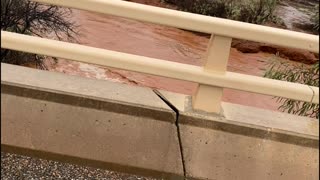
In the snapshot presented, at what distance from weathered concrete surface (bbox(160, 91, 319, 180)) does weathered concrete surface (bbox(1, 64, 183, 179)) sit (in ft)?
0.39

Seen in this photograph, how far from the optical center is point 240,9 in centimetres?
1588

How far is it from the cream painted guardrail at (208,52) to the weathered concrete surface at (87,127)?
0.22m

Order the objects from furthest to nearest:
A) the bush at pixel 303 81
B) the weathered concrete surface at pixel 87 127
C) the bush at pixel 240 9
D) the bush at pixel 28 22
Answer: the bush at pixel 240 9 < the bush at pixel 28 22 < the bush at pixel 303 81 < the weathered concrete surface at pixel 87 127

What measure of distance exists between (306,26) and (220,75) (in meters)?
15.6

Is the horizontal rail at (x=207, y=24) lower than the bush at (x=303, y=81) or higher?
higher

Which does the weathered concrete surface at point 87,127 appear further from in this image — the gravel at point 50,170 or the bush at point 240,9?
the bush at point 240,9

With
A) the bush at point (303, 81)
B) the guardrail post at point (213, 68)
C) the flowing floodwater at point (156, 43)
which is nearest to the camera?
the guardrail post at point (213, 68)

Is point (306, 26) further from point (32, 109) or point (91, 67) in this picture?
point (32, 109)

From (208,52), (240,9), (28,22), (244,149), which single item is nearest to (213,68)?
(208,52)

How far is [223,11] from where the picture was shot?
16219mm

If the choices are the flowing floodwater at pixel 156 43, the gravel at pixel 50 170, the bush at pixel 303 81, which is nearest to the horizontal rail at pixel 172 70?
the gravel at pixel 50 170

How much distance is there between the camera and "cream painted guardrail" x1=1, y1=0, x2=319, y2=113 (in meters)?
3.35

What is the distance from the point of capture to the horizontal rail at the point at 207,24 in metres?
3.36

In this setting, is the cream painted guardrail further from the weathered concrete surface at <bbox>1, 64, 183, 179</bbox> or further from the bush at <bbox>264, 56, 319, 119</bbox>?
the bush at <bbox>264, 56, 319, 119</bbox>
